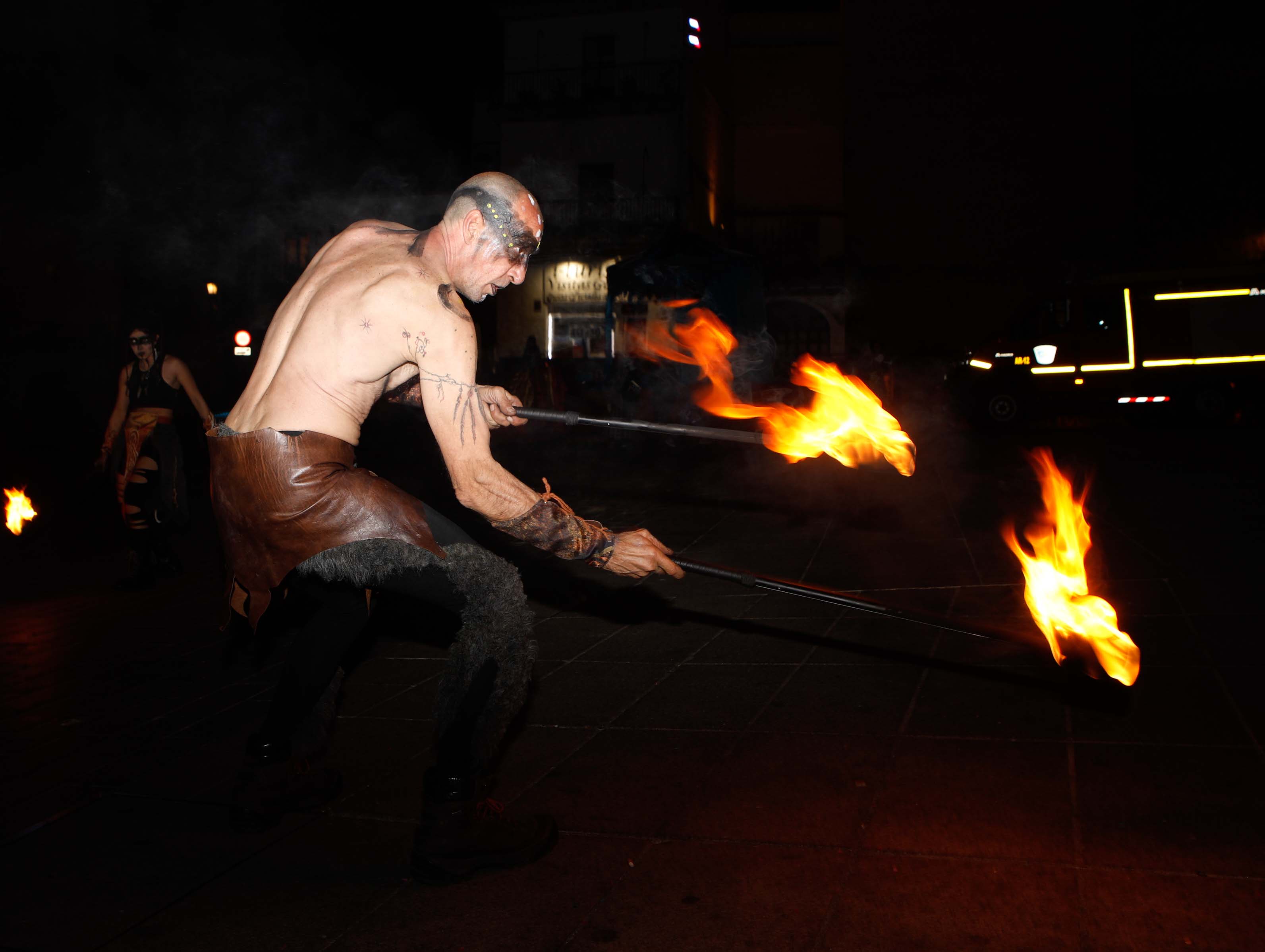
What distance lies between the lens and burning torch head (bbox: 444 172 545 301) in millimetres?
2631

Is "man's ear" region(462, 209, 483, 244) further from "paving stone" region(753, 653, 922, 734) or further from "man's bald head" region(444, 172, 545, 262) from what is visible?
"paving stone" region(753, 653, 922, 734)

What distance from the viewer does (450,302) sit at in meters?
2.58

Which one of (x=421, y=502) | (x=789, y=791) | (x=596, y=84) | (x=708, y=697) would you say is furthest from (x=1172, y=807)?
(x=596, y=84)

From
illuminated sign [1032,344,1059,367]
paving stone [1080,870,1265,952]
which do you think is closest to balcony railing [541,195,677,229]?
illuminated sign [1032,344,1059,367]

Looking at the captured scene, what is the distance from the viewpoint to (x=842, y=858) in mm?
2486

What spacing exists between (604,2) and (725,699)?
98.3 ft

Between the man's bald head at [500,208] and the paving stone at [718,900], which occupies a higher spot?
the man's bald head at [500,208]

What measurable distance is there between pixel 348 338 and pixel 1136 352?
15777 mm

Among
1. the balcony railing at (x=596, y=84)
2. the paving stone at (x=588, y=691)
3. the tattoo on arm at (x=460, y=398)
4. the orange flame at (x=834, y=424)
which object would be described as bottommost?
the paving stone at (x=588, y=691)

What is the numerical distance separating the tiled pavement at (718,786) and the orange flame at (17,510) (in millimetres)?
3030

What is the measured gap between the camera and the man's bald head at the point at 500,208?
8.64 feet

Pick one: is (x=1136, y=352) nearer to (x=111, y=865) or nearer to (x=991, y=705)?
(x=991, y=705)

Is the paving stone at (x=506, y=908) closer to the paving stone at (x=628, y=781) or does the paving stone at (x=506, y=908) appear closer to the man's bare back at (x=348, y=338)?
the paving stone at (x=628, y=781)

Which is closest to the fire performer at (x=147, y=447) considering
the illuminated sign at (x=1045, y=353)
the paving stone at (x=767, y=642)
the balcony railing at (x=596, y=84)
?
the paving stone at (x=767, y=642)
